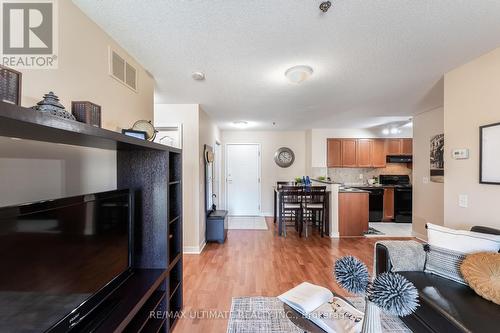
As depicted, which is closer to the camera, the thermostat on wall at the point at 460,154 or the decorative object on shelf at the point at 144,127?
the decorative object on shelf at the point at 144,127

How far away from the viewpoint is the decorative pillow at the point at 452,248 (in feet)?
5.32

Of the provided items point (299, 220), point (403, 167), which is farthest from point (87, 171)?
point (403, 167)

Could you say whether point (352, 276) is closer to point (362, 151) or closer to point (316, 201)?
point (316, 201)

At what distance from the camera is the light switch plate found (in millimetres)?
2203

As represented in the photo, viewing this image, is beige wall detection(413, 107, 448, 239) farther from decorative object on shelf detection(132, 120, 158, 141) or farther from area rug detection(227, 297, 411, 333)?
decorative object on shelf detection(132, 120, 158, 141)

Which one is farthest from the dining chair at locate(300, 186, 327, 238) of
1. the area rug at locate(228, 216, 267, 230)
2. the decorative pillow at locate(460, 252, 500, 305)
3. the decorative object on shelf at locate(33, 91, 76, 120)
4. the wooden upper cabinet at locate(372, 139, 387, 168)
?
the decorative object on shelf at locate(33, 91, 76, 120)

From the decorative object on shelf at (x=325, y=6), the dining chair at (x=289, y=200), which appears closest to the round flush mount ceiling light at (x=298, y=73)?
the decorative object on shelf at (x=325, y=6)

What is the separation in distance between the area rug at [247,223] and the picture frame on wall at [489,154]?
3537mm

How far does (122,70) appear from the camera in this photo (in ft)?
6.04

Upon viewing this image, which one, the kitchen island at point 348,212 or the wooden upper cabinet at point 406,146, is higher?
the wooden upper cabinet at point 406,146

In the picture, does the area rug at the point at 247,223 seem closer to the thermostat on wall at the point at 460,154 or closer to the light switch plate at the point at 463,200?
the light switch plate at the point at 463,200

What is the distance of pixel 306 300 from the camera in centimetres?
127

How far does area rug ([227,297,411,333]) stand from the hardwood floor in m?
0.09

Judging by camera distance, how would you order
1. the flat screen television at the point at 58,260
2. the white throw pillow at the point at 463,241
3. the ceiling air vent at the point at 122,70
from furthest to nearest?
the ceiling air vent at the point at 122,70, the white throw pillow at the point at 463,241, the flat screen television at the point at 58,260
